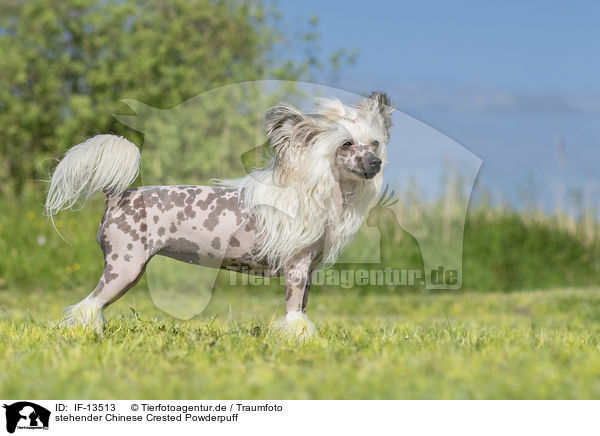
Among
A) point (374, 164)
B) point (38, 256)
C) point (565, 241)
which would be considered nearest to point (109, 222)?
point (374, 164)

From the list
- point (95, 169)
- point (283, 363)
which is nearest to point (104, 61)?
point (95, 169)

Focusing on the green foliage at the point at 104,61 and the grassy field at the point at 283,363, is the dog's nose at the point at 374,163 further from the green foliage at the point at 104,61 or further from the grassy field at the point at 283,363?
the green foliage at the point at 104,61

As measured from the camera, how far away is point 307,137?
16.4 ft

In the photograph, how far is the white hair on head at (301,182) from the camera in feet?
16.2

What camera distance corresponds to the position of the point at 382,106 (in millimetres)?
5172

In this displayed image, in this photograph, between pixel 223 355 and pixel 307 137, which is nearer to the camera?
pixel 223 355

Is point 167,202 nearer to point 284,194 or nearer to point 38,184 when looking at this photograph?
point 284,194

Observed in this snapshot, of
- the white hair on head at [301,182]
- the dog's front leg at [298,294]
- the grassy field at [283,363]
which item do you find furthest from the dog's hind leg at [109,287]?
the dog's front leg at [298,294]

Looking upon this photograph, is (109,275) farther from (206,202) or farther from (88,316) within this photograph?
(206,202)

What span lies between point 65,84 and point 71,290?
298 inches
